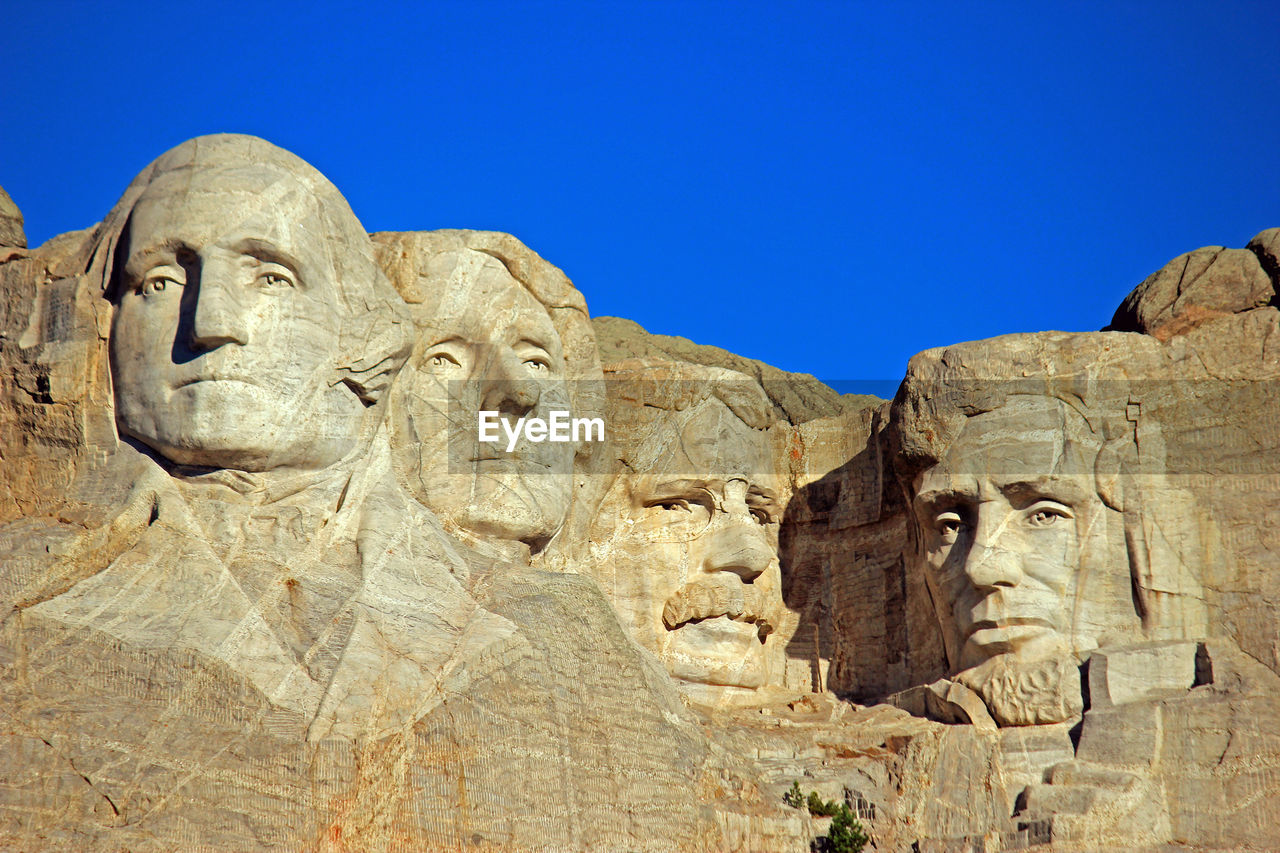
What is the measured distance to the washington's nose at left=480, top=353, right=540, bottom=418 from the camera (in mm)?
14844

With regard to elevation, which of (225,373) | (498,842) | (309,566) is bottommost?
(498,842)

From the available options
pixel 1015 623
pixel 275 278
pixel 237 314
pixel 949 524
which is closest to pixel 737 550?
pixel 949 524

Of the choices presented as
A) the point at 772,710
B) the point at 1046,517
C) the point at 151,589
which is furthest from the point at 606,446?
the point at 151,589

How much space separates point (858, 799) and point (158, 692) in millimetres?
4829

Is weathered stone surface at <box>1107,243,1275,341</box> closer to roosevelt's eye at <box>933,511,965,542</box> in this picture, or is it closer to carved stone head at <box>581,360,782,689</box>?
roosevelt's eye at <box>933,511,965,542</box>

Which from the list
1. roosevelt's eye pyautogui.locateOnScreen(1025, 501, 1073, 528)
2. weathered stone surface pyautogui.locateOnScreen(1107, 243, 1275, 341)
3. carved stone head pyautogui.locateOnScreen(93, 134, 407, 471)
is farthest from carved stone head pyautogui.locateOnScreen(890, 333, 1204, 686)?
carved stone head pyautogui.locateOnScreen(93, 134, 407, 471)

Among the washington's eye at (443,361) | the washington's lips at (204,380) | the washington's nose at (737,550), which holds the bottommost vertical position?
the washington's nose at (737,550)

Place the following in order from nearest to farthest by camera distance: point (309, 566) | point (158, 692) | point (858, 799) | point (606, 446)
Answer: point (158, 692)
point (309, 566)
point (858, 799)
point (606, 446)

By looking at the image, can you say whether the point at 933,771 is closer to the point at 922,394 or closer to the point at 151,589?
the point at 922,394

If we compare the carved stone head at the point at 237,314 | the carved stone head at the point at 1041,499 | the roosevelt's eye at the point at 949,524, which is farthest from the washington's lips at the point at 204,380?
the roosevelt's eye at the point at 949,524

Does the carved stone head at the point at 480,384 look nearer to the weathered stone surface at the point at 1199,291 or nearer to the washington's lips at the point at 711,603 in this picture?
the washington's lips at the point at 711,603

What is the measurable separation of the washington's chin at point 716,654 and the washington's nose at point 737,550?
405 millimetres

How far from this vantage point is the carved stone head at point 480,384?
14539 millimetres

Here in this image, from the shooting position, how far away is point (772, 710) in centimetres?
1519
